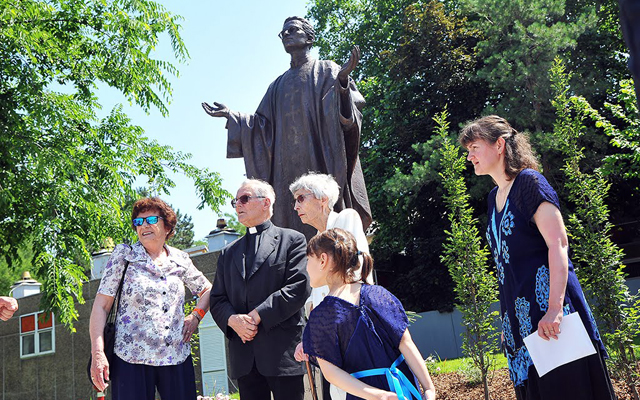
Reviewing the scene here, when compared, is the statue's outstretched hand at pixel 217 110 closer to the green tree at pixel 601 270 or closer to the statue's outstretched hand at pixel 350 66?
the statue's outstretched hand at pixel 350 66

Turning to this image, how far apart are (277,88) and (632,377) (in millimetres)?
5924

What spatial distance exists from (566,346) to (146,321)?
2378mm

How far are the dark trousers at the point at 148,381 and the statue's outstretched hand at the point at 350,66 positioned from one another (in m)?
2.54

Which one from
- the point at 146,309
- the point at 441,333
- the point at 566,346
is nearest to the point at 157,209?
the point at 146,309

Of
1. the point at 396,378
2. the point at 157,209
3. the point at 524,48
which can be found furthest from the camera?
the point at 524,48

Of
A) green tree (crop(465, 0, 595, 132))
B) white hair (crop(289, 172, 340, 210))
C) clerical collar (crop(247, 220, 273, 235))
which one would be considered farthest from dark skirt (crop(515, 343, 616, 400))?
A: green tree (crop(465, 0, 595, 132))

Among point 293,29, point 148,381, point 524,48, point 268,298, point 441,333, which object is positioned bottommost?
point 148,381

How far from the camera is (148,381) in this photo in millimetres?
3992

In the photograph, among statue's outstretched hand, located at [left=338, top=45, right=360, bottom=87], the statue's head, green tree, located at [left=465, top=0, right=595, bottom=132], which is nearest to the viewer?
statue's outstretched hand, located at [left=338, top=45, right=360, bottom=87]

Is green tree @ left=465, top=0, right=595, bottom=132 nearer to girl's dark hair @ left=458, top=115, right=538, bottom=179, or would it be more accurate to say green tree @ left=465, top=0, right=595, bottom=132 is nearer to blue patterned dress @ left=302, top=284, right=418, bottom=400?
girl's dark hair @ left=458, top=115, right=538, bottom=179

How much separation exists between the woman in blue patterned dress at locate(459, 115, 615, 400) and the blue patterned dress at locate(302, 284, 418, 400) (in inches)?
27.8

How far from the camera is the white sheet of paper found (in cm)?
310

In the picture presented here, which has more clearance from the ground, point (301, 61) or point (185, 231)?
point (185, 231)

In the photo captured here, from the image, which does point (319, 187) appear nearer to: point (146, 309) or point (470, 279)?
point (146, 309)
